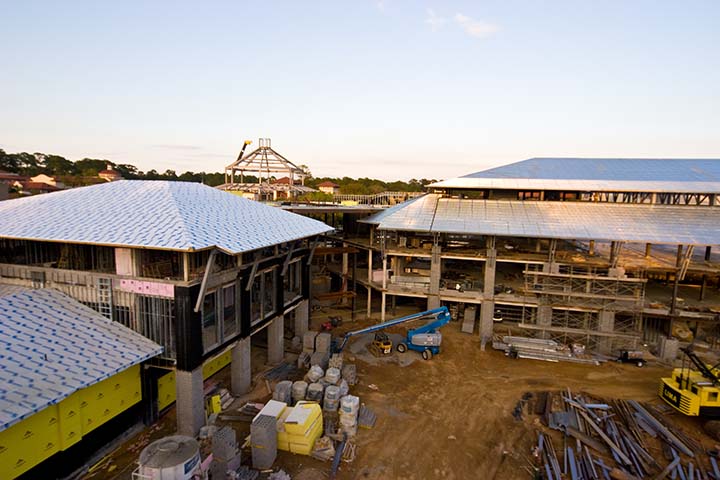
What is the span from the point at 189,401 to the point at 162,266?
22.8 ft

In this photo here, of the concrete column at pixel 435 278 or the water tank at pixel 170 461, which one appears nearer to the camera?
the water tank at pixel 170 461

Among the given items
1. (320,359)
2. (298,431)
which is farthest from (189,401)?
(320,359)

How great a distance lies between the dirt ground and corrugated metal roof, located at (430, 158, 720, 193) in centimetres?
1523

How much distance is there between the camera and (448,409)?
22266 millimetres

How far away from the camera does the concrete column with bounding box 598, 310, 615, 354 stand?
30312mm

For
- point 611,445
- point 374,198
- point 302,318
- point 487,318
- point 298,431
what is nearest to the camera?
point 298,431

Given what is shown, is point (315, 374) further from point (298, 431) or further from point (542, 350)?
point (542, 350)

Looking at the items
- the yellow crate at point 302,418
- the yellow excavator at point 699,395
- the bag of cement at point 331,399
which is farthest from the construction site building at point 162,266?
the yellow excavator at point 699,395

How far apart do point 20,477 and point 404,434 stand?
15.5 meters

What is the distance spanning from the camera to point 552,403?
894 inches

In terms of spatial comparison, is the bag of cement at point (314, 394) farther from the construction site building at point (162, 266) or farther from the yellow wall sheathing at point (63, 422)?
the yellow wall sheathing at point (63, 422)

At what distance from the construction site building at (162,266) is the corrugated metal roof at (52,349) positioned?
2.56ft

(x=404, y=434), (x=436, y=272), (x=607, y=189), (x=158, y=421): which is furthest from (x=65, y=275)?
A: (x=607, y=189)

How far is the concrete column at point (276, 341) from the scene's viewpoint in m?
→ 27.0
